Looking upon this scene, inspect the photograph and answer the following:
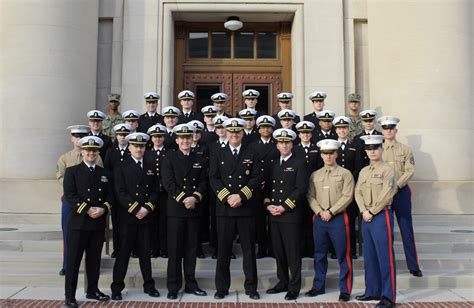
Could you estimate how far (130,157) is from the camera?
21.4 feet

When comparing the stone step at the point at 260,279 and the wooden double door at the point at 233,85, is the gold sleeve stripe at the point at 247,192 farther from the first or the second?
the wooden double door at the point at 233,85

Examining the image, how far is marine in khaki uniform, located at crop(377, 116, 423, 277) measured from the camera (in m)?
7.02

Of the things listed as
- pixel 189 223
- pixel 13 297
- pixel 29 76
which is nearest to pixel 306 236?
pixel 189 223

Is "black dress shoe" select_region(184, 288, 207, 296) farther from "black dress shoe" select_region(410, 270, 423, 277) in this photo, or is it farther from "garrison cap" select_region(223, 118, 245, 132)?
"black dress shoe" select_region(410, 270, 423, 277)

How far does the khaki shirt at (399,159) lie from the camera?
712 cm

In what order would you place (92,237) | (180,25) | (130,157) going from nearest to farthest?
1. (92,237)
2. (130,157)
3. (180,25)

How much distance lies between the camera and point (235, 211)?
245 inches

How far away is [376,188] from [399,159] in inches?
58.4

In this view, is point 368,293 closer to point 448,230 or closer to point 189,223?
point 189,223

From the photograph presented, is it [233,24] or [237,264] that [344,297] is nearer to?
[237,264]

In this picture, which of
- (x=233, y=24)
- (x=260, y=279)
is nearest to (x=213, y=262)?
(x=260, y=279)

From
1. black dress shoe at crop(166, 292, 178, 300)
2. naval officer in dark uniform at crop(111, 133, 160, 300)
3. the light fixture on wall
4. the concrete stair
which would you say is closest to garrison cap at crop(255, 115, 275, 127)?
naval officer in dark uniform at crop(111, 133, 160, 300)

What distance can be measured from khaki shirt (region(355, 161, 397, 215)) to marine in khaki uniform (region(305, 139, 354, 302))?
0.19 meters

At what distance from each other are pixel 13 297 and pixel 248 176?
11.7ft
